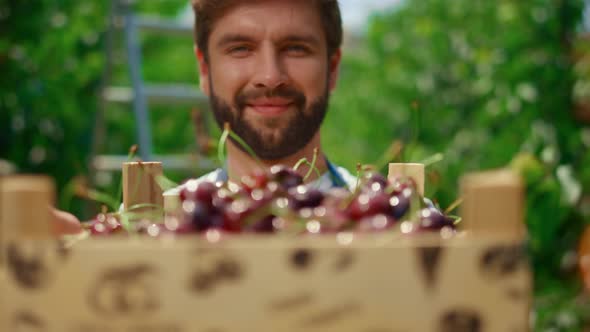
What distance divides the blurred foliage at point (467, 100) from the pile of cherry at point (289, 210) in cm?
29

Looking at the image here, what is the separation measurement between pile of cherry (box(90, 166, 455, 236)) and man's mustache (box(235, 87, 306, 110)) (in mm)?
450

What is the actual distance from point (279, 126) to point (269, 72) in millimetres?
85

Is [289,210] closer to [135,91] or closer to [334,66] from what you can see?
[334,66]

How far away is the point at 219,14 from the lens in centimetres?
129

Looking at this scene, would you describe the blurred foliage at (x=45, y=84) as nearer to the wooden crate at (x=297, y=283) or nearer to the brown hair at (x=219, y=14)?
the brown hair at (x=219, y=14)

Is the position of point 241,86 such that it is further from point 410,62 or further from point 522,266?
point 410,62

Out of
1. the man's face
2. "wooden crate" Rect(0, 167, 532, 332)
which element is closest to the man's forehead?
the man's face

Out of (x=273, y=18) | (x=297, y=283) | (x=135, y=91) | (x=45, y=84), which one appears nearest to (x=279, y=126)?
(x=273, y=18)

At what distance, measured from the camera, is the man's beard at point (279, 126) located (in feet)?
4.13

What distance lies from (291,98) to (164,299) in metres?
0.71

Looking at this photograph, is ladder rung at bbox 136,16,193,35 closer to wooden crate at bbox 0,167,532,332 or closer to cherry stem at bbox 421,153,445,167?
cherry stem at bbox 421,153,445,167

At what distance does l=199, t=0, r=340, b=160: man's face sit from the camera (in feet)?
4.04

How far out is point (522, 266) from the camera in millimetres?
593

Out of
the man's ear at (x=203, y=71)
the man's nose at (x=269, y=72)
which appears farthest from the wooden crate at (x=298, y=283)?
the man's ear at (x=203, y=71)
